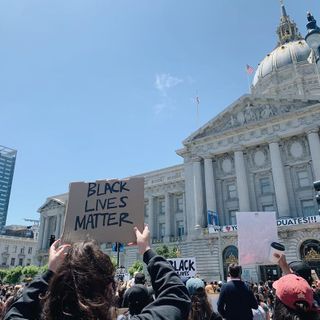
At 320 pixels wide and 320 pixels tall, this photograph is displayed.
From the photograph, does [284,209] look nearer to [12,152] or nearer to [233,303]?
[233,303]

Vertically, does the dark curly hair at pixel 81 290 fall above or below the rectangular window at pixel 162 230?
below

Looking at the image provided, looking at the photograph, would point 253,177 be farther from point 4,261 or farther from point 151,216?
point 4,261

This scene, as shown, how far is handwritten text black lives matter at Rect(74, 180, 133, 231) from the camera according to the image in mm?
4336

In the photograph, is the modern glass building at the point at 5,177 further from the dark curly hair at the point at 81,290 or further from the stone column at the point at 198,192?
the dark curly hair at the point at 81,290

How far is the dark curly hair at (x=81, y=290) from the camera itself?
1541 millimetres

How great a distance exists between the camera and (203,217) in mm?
40625

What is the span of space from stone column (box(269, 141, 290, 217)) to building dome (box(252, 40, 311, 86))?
39614mm

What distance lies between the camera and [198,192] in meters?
42.4

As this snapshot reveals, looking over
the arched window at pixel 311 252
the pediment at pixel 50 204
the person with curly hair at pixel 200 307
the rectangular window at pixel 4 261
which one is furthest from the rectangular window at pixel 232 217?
the rectangular window at pixel 4 261

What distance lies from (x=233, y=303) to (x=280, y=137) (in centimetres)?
3637

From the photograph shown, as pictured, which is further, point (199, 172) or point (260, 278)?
point (199, 172)

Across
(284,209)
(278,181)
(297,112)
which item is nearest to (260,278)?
(284,209)

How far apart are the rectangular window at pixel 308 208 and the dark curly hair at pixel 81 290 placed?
38.7 meters

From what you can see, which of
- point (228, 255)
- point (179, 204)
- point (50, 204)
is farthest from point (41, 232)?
point (228, 255)
